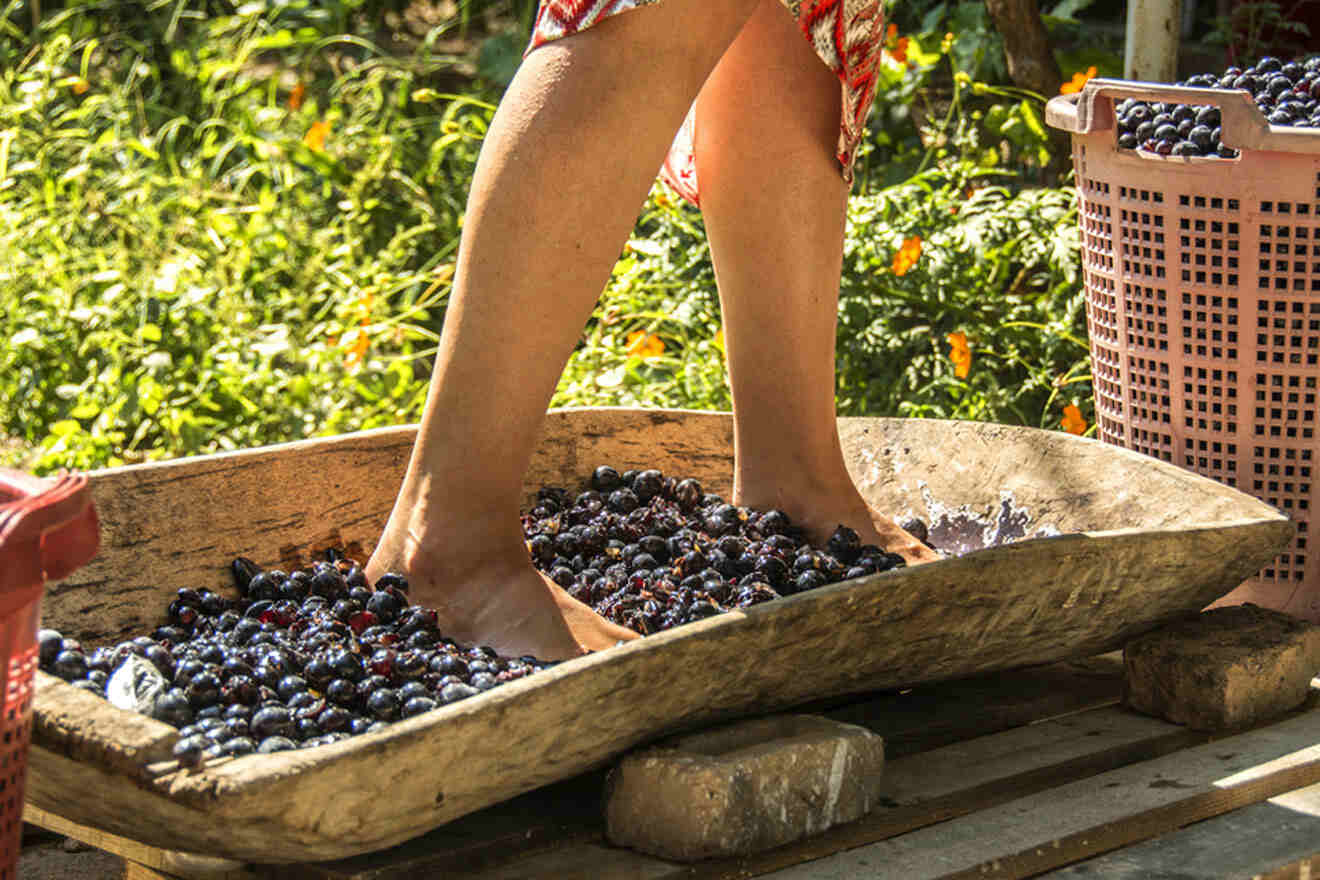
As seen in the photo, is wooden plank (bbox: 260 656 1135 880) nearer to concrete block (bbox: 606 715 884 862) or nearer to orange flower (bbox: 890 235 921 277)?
A: concrete block (bbox: 606 715 884 862)

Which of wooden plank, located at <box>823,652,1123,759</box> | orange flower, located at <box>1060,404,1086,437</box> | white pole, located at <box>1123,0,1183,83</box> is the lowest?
wooden plank, located at <box>823,652,1123,759</box>

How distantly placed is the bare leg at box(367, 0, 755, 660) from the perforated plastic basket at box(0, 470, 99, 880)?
553 millimetres

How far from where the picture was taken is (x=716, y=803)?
4.72ft

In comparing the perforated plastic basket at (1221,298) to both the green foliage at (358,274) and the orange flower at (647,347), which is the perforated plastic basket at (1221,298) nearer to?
the green foliage at (358,274)

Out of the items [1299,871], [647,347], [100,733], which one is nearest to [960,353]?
[647,347]

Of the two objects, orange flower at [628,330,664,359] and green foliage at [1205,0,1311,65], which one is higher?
green foliage at [1205,0,1311,65]

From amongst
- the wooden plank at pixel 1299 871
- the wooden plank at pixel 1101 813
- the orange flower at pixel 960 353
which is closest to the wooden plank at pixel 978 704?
the wooden plank at pixel 1101 813

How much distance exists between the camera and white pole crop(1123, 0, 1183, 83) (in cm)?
271

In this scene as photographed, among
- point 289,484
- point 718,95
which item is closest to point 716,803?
point 289,484

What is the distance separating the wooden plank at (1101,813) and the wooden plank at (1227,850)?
2 cm

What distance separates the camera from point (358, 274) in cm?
344

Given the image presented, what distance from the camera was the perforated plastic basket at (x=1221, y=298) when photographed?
6.72 feet

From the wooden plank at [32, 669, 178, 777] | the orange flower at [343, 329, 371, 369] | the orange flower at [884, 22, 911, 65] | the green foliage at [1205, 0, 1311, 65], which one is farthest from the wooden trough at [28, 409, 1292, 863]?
the green foliage at [1205, 0, 1311, 65]

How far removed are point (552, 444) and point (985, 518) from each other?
0.60 m
